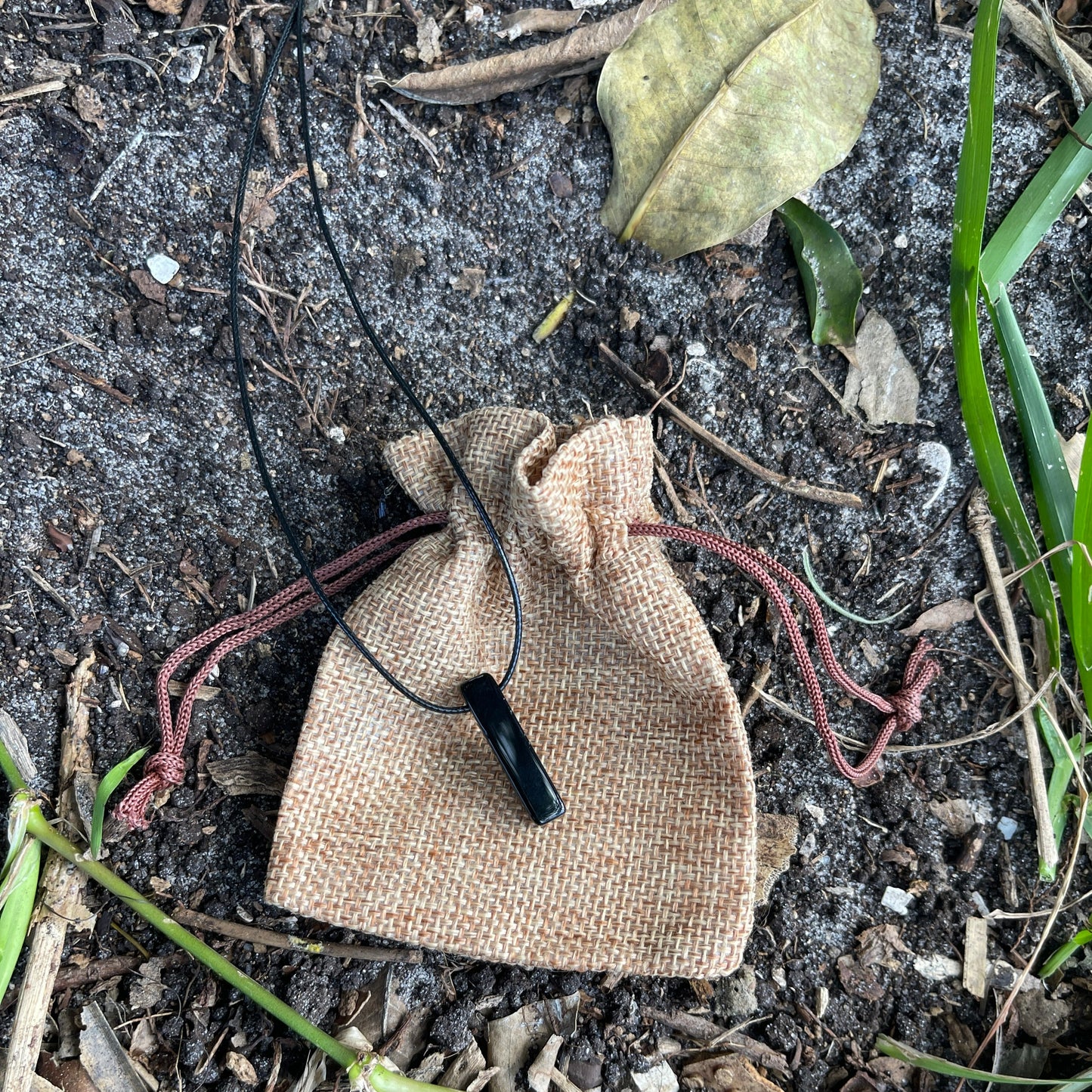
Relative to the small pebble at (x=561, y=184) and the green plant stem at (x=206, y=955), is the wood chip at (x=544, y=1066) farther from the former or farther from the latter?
the small pebble at (x=561, y=184)

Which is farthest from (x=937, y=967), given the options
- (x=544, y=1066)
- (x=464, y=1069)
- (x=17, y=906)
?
(x=17, y=906)

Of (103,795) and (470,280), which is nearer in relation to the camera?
(103,795)

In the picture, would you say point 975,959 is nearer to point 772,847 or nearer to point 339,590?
point 772,847

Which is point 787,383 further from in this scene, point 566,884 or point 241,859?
point 241,859

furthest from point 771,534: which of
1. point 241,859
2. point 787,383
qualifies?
point 241,859

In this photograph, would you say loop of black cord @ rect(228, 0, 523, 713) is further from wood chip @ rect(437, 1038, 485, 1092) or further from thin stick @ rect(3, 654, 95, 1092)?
wood chip @ rect(437, 1038, 485, 1092)

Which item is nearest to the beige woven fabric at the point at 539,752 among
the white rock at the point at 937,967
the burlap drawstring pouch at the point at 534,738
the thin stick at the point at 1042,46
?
the burlap drawstring pouch at the point at 534,738
